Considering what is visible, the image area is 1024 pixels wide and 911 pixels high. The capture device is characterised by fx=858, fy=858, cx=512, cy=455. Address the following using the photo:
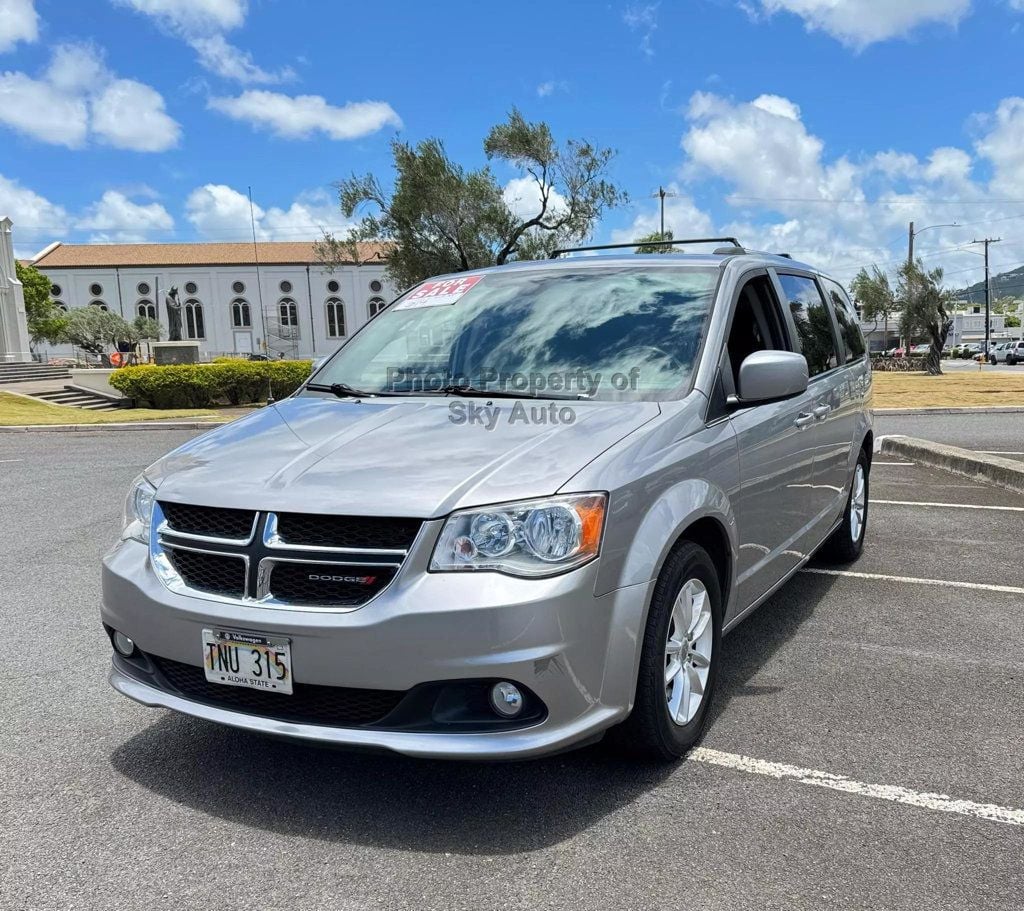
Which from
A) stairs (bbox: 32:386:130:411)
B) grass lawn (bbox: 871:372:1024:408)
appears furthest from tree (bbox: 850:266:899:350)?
stairs (bbox: 32:386:130:411)

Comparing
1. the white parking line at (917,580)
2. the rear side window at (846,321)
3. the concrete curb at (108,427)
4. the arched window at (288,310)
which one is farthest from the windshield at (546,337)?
the arched window at (288,310)

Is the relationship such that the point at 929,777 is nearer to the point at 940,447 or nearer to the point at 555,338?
the point at 555,338

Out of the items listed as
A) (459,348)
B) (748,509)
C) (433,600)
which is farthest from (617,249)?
(433,600)

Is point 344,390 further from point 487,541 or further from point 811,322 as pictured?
point 811,322

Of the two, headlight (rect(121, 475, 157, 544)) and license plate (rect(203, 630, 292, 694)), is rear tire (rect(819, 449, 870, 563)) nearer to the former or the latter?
license plate (rect(203, 630, 292, 694))

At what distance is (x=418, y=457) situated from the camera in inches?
107

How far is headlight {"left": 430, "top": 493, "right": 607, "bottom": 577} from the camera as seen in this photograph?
242cm

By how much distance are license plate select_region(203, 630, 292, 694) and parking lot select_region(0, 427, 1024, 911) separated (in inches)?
18.7

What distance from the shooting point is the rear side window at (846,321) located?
5.36m

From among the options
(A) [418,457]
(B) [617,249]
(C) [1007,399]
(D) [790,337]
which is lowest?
(C) [1007,399]

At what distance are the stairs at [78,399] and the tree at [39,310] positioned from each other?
58.0 meters

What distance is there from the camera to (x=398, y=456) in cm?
274

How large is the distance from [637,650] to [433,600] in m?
0.70

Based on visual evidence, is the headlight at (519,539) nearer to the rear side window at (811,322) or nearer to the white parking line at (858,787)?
the white parking line at (858,787)
